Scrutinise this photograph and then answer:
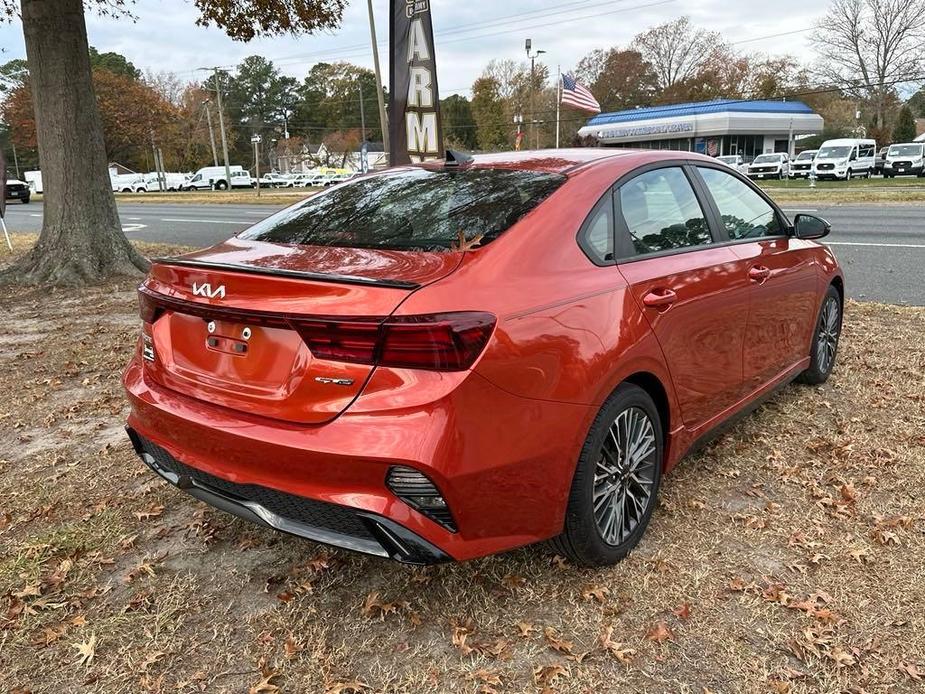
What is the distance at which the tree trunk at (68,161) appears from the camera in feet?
28.6

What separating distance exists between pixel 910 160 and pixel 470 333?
41.1 metres

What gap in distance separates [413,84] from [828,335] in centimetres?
527

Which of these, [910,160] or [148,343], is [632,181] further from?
[910,160]

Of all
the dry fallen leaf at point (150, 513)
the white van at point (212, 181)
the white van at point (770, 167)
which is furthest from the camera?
the white van at point (212, 181)

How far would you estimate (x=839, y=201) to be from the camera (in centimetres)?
2100

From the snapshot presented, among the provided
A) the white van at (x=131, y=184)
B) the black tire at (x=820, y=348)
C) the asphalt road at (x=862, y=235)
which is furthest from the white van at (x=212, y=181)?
the black tire at (x=820, y=348)

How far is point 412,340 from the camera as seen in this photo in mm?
2121

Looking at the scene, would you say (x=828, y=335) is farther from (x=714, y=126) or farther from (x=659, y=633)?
(x=714, y=126)

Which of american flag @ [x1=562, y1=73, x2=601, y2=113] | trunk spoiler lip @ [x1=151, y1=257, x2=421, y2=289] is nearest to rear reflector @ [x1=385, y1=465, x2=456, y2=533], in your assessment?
trunk spoiler lip @ [x1=151, y1=257, x2=421, y2=289]

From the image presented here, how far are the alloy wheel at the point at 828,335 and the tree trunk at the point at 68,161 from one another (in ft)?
26.8

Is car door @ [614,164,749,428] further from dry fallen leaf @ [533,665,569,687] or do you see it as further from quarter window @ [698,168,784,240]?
dry fallen leaf @ [533,665,569,687]

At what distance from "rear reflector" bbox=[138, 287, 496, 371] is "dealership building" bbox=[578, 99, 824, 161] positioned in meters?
49.3

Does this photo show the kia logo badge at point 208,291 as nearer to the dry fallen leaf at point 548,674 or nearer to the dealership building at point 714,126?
the dry fallen leaf at point 548,674

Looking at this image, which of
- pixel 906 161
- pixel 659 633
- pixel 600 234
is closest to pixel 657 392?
pixel 600 234
